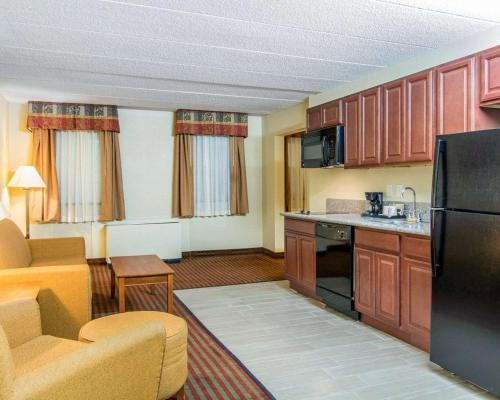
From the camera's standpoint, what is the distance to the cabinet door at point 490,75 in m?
2.86

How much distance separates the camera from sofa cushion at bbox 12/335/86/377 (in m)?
1.87

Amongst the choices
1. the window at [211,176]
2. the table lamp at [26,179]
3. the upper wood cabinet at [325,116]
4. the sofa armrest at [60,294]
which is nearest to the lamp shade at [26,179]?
the table lamp at [26,179]

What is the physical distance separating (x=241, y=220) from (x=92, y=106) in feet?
9.83

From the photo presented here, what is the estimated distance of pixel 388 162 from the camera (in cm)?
385

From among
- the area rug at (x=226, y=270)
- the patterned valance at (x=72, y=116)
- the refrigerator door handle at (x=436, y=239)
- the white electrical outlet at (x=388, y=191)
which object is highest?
the patterned valance at (x=72, y=116)

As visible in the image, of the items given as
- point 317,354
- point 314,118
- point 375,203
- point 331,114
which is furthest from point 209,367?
point 314,118

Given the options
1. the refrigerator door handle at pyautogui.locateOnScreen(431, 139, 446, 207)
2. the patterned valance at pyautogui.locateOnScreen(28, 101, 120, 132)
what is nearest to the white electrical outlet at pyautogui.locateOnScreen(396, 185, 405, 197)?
the refrigerator door handle at pyautogui.locateOnScreen(431, 139, 446, 207)

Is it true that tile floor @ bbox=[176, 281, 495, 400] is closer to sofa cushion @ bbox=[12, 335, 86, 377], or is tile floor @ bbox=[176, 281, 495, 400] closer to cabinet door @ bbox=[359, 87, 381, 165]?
sofa cushion @ bbox=[12, 335, 86, 377]

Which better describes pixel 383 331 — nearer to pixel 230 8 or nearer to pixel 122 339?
pixel 122 339

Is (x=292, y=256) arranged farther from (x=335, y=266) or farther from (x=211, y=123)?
(x=211, y=123)

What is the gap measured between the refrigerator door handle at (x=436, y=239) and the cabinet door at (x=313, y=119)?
2.48 m

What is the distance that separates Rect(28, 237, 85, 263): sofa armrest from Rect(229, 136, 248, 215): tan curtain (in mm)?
3030

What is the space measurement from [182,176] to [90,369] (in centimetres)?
540

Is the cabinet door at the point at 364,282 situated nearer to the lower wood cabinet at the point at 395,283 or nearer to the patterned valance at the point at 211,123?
the lower wood cabinet at the point at 395,283
